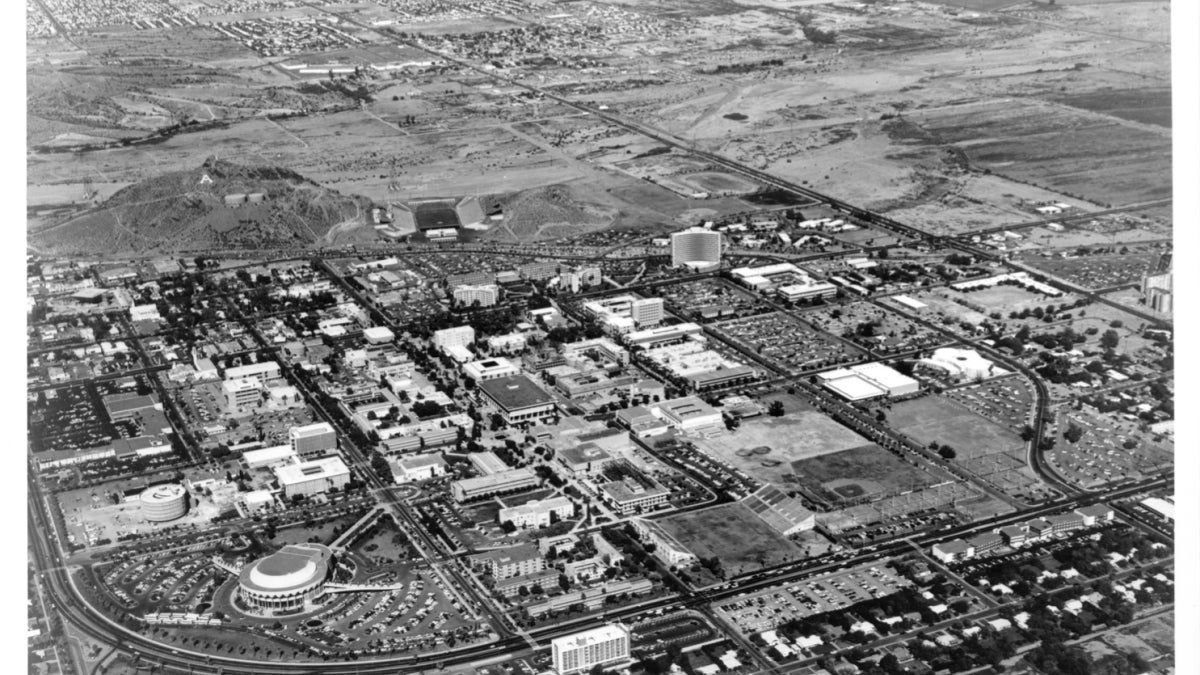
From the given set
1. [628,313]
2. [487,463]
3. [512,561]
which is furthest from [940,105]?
[512,561]

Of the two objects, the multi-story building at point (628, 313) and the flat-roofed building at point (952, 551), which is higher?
the multi-story building at point (628, 313)

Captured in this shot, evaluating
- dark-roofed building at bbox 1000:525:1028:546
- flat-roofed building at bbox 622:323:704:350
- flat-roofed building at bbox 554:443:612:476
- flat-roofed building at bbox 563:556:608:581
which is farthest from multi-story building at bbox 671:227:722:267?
flat-roofed building at bbox 563:556:608:581

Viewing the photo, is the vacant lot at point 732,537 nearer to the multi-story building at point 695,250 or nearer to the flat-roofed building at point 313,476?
the flat-roofed building at point 313,476

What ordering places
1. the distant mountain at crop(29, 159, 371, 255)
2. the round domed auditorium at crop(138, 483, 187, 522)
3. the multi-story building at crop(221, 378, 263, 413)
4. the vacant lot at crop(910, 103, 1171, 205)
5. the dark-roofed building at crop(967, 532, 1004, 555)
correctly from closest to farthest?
the dark-roofed building at crop(967, 532, 1004, 555)
the round domed auditorium at crop(138, 483, 187, 522)
the multi-story building at crop(221, 378, 263, 413)
the distant mountain at crop(29, 159, 371, 255)
the vacant lot at crop(910, 103, 1171, 205)

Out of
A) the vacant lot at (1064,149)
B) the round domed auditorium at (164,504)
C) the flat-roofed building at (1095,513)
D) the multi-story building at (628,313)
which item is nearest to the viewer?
the flat-roofed building at (1095,513)

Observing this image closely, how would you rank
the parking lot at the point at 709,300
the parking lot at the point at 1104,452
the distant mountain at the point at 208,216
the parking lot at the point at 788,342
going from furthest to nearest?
1. the distant mountain at the point at 208,216
2. the parking lot at the point at 709,300
3. the parking lot at the point at 788,342
4. the parking lot at the point at 1104,452

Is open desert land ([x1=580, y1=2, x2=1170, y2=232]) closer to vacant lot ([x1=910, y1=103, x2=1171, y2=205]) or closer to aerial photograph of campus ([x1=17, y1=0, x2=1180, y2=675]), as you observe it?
vacant lot ([x1=910, y1=103, x2=1171, y2=205])

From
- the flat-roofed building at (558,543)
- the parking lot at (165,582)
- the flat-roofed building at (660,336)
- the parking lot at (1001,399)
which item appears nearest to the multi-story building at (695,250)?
the flat-roofed building at (660,336)

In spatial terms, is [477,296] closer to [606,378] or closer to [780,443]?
[606,378]
